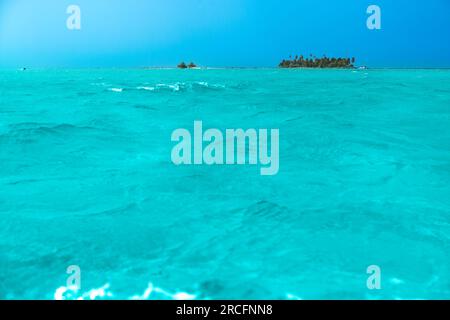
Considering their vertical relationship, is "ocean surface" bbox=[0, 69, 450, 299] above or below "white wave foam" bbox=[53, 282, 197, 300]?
above

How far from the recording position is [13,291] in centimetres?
707

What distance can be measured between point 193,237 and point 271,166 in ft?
22.2

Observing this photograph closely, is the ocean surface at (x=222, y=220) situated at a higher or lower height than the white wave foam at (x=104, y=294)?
higher

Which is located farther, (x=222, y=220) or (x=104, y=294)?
(x=222, y=220)

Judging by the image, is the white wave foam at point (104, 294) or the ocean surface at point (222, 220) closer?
the white wave foam at point (104, 294)

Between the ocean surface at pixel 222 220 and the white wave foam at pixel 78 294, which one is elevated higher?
the ocean surface at pixel 222 220

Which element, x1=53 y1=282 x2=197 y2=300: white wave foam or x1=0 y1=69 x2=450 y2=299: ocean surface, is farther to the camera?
x1=0 y1=69 x2=450 y2=299: ocean surface

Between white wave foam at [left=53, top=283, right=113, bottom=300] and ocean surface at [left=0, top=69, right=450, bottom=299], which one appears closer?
white wave foam at [left=53, top=283, right=113, bottom=300]

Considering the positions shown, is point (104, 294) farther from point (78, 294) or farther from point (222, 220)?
point (222, 220)

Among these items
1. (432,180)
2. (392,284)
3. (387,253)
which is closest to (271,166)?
(432,180)

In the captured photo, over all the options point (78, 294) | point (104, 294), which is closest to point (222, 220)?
point (104, 294)

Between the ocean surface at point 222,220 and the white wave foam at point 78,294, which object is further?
the ocean surface at point 222,220
